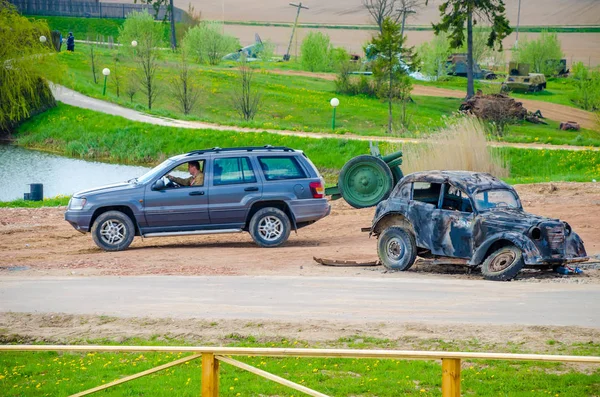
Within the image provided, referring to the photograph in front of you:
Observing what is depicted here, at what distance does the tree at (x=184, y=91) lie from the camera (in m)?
60.8

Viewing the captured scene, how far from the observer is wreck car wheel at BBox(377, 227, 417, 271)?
1563 cm

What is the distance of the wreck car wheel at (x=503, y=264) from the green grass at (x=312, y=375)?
390cm

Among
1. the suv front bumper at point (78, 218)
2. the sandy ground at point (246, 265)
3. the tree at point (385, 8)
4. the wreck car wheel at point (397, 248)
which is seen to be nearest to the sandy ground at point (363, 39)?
the tree at point (385, 8)

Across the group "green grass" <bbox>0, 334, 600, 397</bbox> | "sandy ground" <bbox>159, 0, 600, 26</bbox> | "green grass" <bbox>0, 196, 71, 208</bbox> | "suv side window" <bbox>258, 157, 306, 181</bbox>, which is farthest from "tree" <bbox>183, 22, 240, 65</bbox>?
"green grass" <bbox>0, 334, 600, 397</bbox>

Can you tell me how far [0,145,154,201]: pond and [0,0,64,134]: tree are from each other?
4246mm

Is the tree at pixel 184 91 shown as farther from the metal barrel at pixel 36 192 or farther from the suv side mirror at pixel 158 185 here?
the suv side mirror at pixel 158 185

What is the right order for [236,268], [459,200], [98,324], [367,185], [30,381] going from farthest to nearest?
[367,185] → [236,268] → [459,200] → [98,324] → [30,381]

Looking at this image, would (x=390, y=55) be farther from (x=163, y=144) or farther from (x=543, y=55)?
(x=543, y=55)

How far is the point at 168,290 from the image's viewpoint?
1424 cm

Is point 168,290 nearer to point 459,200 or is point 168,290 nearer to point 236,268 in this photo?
point 236,268

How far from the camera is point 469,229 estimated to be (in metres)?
14.9

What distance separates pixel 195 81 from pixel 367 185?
46572 millimetres

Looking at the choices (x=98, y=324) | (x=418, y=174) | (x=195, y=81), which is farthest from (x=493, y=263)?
(x=195, y=81)

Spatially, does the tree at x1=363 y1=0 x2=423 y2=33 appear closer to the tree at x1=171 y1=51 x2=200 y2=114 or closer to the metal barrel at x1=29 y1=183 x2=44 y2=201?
the tree at x1=171 y1=51 x2=200 y2=114
